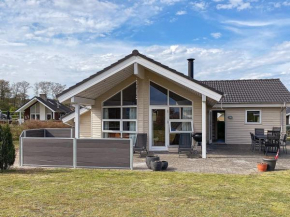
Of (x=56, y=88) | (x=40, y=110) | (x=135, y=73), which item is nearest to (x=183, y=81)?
(x=135, y=73)

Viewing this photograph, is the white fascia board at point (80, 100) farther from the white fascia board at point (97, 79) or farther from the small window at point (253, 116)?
the small window at point (253, 116)

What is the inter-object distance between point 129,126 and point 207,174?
5681mm

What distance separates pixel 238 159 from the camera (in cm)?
1060

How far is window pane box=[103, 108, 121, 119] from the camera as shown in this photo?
13078 mm

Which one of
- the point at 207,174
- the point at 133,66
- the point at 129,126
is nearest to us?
the point at 207,174

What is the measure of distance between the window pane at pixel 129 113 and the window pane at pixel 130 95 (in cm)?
28

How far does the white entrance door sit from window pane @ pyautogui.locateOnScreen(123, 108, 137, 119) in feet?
2.53

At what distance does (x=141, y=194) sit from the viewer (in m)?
5.88

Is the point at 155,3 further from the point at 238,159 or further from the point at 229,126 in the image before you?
the point at 229,126

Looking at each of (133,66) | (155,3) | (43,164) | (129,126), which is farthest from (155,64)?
(43,164)

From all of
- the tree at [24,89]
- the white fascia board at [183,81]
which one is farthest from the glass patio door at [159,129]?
the tree at [24,89]

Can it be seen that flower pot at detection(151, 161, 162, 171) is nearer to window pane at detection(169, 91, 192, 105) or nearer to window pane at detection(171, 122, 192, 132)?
window pane at detection(171, 122, 192, 132)

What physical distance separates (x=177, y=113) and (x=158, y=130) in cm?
114

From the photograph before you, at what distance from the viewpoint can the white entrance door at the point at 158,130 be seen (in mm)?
12617
